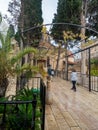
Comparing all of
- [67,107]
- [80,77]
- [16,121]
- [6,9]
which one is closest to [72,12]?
[6,9]

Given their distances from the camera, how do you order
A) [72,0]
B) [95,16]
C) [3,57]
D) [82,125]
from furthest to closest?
1. [95,16]
2. [72,0]
3. [3,57]
4. [82,125]

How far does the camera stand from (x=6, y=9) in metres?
23.2

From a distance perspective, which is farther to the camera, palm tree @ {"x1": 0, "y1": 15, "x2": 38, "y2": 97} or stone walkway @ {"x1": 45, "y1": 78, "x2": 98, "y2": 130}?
palm tree @ {"x1": 0, "y1": 15, "x2": 38, "y2": 97}

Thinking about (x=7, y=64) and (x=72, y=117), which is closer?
(x=72, y=117)

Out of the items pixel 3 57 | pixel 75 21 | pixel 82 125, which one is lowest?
pixel 82 125

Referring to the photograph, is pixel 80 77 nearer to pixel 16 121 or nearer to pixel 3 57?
pixel 3 57

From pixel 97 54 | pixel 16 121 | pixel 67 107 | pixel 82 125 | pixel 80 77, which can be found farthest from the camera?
pixel 80 77

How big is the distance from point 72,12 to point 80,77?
884 cm

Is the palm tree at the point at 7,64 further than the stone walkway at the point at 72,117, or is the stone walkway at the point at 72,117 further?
the palm tree at the point at 7,64

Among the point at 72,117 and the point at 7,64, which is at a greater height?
the point at 7,64

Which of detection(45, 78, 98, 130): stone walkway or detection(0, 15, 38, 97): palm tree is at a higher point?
detection(0, 15, 38, 97): palm tree

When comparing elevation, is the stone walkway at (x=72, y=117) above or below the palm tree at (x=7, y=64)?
below

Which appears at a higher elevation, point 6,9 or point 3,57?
point 6,9

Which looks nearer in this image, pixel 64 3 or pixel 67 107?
pixel 67 107
